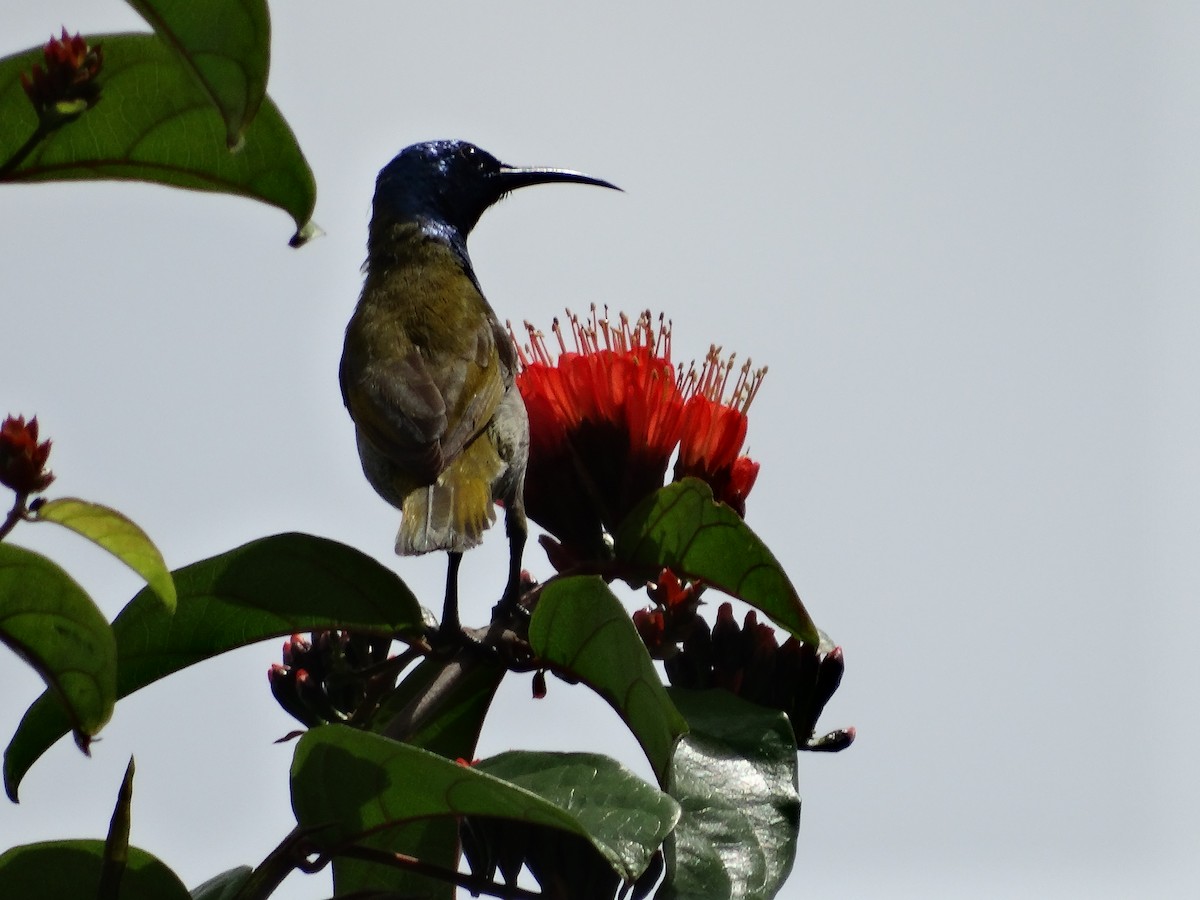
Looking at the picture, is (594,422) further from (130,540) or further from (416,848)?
(130,540)

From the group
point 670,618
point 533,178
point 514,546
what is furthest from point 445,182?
point 670,618

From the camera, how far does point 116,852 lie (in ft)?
5.61

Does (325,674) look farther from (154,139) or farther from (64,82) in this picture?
(64,82)

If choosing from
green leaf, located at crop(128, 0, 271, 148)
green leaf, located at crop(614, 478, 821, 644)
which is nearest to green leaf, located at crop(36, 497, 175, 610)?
Result: green leaf, located at crop(128, 0, 271, 148)

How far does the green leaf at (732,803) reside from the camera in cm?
183

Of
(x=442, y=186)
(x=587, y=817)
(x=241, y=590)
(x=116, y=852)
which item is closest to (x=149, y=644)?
(x=241, y=590)

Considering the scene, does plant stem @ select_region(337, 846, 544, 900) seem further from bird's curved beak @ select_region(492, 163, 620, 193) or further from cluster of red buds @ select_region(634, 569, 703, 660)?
bird's curved beak @ select_region(492, 163, 620, 193)

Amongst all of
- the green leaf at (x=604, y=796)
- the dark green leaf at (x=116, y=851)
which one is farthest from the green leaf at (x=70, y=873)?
the green leaf at (x=604, y=796)

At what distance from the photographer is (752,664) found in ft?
7.73

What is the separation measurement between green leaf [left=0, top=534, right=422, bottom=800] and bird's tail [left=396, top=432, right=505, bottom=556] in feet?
1.95

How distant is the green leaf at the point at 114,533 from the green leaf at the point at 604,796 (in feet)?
1.63

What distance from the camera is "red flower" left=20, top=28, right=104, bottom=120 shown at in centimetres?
160

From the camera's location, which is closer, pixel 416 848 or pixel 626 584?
pixel 416 848

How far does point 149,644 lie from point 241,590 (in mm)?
153
